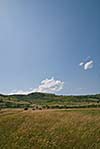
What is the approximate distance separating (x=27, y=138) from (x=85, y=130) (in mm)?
5540

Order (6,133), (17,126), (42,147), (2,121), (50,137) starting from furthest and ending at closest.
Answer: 1. (2,121)
2. (17,126)
3. (6,133)
4. (50,137)
5. (42,147)

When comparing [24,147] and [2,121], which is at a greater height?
[2,121]

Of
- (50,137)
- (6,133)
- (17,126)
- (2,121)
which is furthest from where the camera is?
(2,121)

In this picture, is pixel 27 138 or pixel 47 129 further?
pixel 47 129

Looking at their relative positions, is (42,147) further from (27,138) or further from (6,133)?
(6,133)

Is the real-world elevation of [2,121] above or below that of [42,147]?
above

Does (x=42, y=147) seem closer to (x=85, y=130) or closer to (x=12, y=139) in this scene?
(x=12, y=139)

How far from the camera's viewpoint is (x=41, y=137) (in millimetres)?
23484

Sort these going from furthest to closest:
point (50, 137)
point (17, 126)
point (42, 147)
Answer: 1. point (17, 126)
2. point (50, 137)
3. point (42, 147)

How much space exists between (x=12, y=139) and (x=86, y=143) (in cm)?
690

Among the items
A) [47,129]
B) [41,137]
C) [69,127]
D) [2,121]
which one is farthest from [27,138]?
[2,121]

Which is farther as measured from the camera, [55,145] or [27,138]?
[27,138]

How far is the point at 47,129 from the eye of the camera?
26219 millimetres

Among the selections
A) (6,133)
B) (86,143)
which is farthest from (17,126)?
(86,143)
